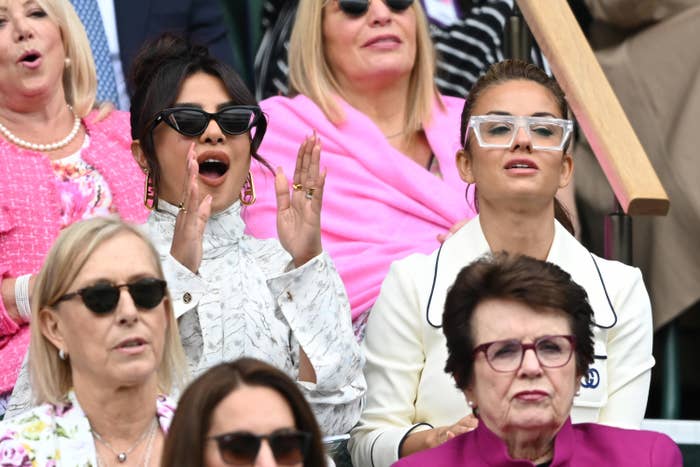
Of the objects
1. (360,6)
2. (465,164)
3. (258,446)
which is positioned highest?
(360,6)

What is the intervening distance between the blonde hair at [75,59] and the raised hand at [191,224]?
3.41 feet

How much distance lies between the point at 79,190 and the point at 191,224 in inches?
34.9

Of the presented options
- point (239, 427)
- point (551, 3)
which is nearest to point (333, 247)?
point (551, 3)

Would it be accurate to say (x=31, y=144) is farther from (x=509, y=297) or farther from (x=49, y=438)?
(x=509, y=297)

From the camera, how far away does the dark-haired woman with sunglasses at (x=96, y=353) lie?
3.78 metres

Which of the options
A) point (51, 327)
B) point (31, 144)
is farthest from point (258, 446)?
point (31, 144)

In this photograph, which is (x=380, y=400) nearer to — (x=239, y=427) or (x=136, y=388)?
(x=136, y=388)

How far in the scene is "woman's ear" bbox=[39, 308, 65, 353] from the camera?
386cm

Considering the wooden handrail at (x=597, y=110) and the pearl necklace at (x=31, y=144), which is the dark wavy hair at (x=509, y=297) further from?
the pearl necklace at (x=31, y=144)

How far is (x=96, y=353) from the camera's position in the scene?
3801 mm

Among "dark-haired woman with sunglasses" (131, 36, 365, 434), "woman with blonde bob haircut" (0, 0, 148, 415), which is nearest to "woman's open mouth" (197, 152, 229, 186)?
"dark-haired woman with sunglasses" (131, 36, 365, 434)

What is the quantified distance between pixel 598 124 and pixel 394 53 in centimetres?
88

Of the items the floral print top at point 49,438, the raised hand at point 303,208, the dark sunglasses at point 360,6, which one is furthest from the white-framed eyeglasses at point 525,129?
the floral print top at point 49,438

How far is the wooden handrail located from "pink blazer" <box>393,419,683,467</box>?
0.78m
